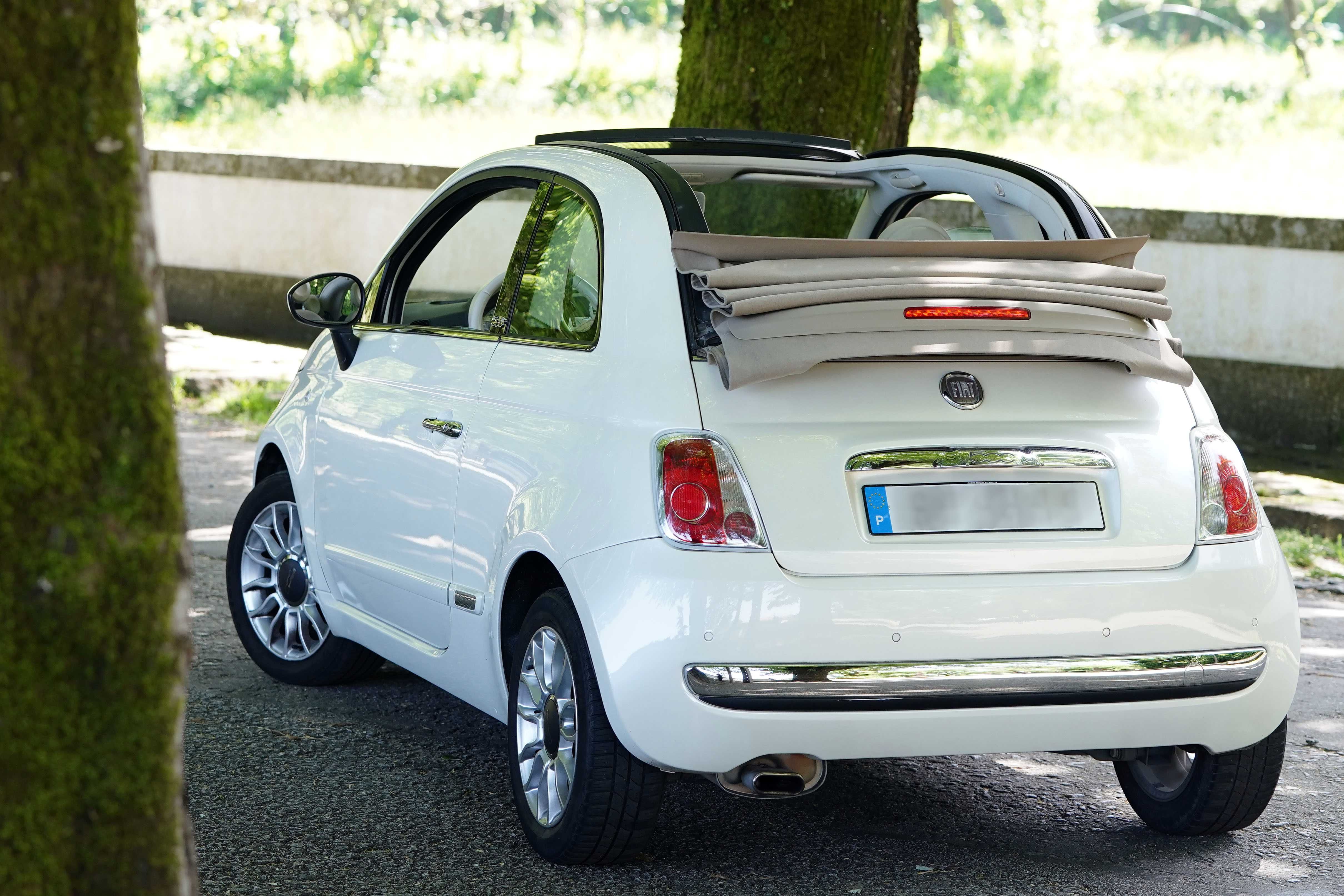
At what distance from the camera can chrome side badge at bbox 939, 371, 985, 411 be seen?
3.91 metres

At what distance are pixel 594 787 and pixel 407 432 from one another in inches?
53.1

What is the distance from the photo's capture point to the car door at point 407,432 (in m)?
4.66

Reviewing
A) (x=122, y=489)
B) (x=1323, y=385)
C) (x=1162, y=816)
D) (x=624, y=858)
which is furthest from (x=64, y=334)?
(x=1323, y=385)

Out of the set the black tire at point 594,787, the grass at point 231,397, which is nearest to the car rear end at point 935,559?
the black tire at point 594,787

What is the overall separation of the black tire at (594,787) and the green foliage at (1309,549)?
5183mm

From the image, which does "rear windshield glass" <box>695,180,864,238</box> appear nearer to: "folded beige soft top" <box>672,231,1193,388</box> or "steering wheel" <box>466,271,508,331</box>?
"steering wheel" <box>466,271,508,331</box>

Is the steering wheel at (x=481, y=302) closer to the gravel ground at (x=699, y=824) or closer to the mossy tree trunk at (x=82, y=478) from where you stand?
the gravel ground at (x=699, y=824)

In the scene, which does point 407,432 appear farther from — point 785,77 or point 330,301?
point 785,77

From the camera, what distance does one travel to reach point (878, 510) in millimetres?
3762

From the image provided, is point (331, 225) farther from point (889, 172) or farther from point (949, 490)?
point (949, 490)

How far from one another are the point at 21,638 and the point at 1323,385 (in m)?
10.5

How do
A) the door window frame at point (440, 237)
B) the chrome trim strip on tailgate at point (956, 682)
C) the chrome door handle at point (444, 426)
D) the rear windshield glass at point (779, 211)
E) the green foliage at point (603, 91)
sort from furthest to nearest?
1. the green foliage at point (603, 91)
2. the rear windshield glass at point (779, 211)
3. the door window frame at point (440, 237)
4. the chrome door handle at point (444, 426)
5. the chrome trim strip on tailgate at point (956, 682)

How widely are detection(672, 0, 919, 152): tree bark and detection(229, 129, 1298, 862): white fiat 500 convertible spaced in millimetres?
3175

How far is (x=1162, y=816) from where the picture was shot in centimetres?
447
